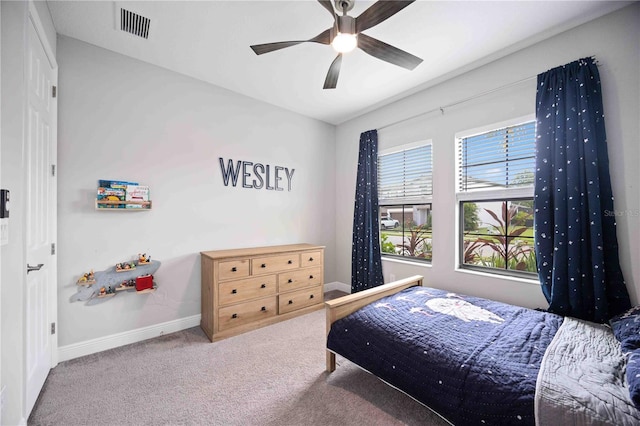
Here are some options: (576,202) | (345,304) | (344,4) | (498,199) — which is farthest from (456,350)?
(344,4)

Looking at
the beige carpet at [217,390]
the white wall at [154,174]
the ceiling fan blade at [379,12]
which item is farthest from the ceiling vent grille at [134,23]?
the beige carpet at [217,390]

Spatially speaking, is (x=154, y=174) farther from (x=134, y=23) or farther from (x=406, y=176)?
(x=406, y=176)

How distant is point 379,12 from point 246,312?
9.12ft

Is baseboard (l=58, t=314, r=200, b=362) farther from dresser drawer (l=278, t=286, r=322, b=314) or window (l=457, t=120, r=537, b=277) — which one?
window (l=457, t=120, r=537, b=277)

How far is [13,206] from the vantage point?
1344 millimetres

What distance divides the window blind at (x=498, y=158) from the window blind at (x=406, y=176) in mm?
401

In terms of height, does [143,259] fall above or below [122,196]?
below

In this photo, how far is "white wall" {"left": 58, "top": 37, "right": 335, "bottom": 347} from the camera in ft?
7.30

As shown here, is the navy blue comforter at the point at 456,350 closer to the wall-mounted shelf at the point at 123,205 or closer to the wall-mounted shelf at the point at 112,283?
the wall-mounted shelf at the point at 112,283

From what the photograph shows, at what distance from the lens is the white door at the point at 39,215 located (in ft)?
5.15

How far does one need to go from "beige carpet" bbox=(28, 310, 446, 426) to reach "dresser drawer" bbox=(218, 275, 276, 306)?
1.37ft

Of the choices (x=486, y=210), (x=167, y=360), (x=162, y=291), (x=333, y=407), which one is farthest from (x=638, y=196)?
(x=162, y=291)

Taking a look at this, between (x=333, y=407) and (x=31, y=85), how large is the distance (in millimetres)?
2753

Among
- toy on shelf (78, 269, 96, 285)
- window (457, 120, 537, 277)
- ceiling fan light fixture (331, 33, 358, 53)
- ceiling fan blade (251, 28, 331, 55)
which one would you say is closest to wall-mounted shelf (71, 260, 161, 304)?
toy on shelf (78, 269, 96, 285)
